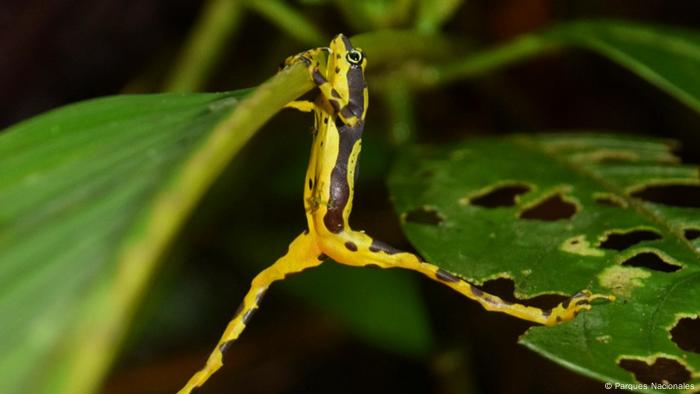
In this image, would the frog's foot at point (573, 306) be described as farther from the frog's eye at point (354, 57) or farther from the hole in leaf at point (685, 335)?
the frog's eye at point (354, 57)

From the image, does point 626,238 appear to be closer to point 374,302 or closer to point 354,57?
point 354,57

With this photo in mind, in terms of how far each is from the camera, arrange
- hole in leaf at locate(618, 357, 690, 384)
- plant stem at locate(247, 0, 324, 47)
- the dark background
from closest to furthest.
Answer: hole in leaf at locate(618, 357, 690, 384)
plant stem at locate(247, 0, 324, 47)
the dark background

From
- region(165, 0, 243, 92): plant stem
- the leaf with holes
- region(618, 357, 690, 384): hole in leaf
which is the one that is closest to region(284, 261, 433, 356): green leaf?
the leaf with holes

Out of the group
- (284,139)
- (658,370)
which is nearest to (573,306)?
(658,370)

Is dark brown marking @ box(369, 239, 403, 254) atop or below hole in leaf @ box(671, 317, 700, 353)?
atop

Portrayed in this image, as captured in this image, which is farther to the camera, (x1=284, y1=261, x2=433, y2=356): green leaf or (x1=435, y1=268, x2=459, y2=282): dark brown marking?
(x1=284, y1=261, x2=433, y2=356): green leaf

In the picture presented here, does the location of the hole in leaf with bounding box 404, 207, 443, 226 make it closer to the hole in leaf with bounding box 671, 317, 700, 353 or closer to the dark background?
the hole in leaf with bounding box 671, 317, 700, 353
